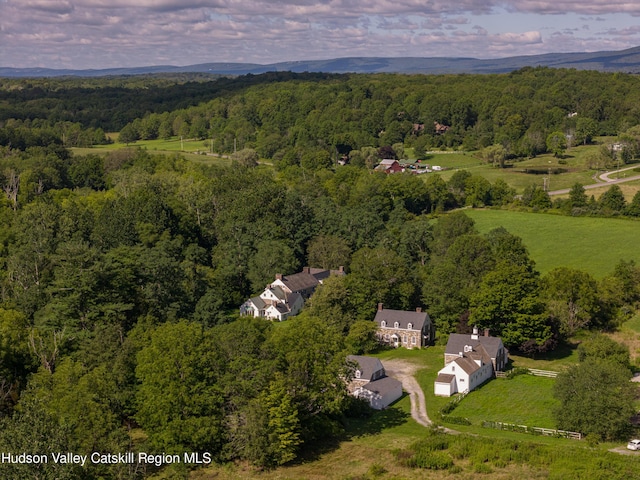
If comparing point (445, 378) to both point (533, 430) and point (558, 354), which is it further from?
point (558, 354)

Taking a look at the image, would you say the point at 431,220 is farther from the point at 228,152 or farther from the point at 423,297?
the point at 228,152

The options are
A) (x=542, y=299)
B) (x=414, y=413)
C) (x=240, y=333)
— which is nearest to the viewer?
(x=240, y=333)

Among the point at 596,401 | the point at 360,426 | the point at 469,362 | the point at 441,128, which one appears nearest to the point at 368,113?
the point at 441,128

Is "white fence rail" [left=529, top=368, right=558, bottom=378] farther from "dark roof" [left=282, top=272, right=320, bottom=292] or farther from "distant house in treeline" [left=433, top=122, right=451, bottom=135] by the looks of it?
"distant house in treeline" [left=433, top=122, right=451, bottom=135]

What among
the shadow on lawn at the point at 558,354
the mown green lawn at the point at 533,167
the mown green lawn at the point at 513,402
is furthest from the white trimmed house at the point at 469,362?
the mown green lawn at the point at 533,167

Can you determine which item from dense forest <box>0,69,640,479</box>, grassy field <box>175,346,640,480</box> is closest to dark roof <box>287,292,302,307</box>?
dense forest <box>0,69,640,479</box>

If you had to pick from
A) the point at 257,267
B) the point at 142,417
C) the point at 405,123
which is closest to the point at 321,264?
the point at 257,267
